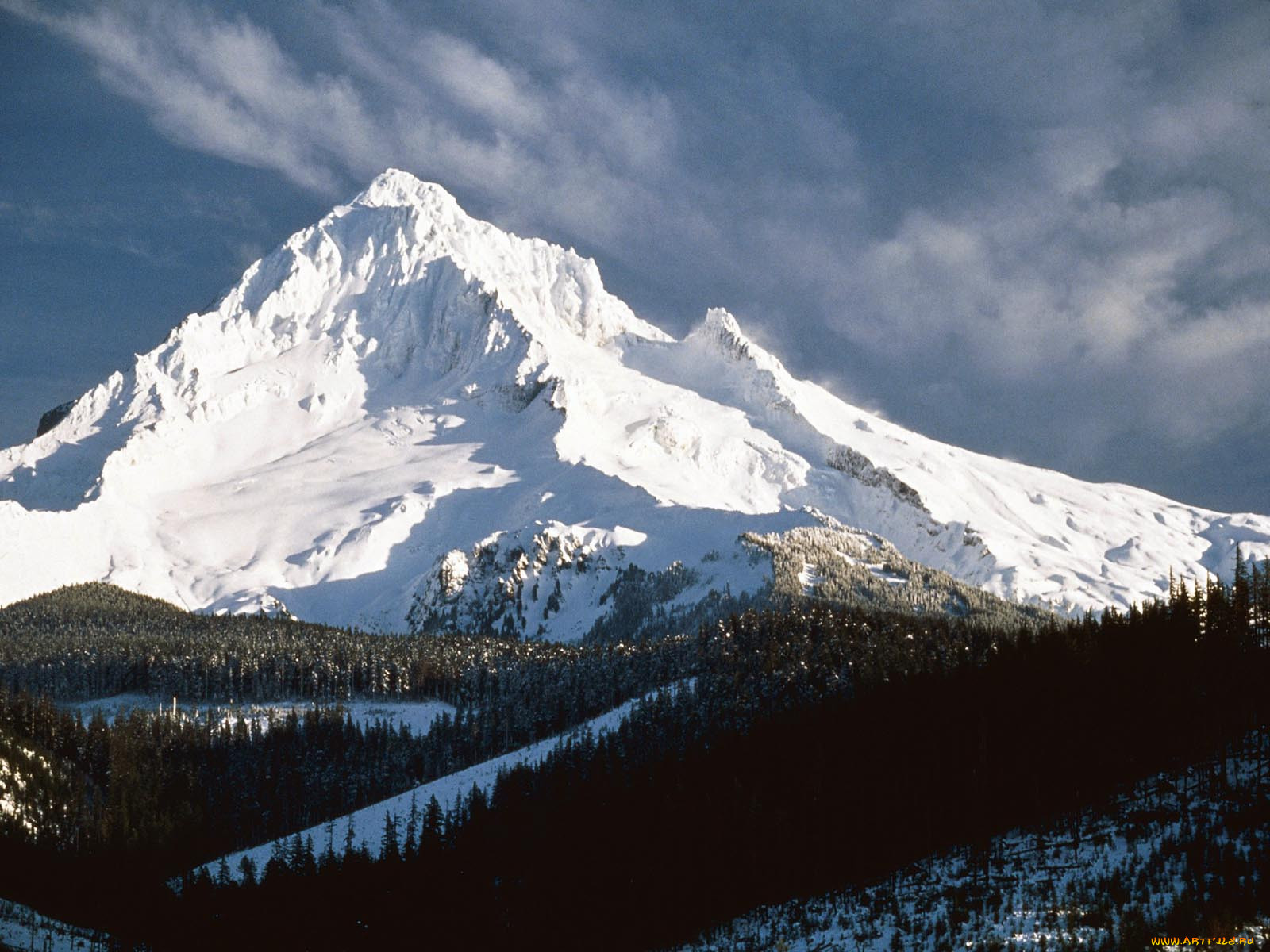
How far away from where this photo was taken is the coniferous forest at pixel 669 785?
2493 inches

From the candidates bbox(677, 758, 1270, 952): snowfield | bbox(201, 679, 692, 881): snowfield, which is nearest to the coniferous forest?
bbox(677, 758, 1270, 952): snowfield

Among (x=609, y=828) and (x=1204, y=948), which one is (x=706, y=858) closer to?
(x=609, y=828)

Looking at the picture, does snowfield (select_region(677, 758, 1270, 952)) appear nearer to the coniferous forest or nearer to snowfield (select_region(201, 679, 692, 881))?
the coniferous forest

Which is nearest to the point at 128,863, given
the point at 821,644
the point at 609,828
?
the point at 609,828

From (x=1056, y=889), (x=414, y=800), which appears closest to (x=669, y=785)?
(x=414, y=800)

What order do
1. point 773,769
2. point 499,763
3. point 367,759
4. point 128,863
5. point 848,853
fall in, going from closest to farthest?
point 848,853
point 773,769
point 128,863
point 499,763
point 367,759

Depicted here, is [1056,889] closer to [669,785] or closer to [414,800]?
[669,785]

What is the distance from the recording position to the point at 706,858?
7462cm

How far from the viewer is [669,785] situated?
330 feet

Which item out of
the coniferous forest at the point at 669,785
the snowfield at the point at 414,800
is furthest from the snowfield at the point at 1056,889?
the snowfield at the point at 414,800

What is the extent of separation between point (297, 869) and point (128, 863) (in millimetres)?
41689

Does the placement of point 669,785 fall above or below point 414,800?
above

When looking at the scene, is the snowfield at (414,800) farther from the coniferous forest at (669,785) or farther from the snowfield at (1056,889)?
the snowfield at (1056,889)

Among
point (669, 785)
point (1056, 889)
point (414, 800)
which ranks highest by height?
point (1056, 889)
